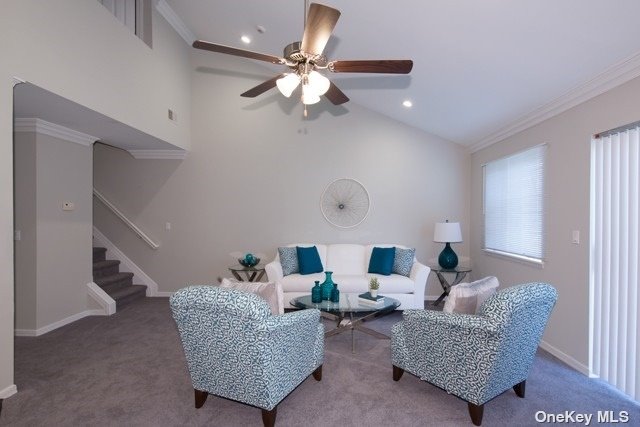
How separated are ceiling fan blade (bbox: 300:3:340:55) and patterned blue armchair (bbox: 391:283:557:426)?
1880 millimetres

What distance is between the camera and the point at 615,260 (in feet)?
8.84

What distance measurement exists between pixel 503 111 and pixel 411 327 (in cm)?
270

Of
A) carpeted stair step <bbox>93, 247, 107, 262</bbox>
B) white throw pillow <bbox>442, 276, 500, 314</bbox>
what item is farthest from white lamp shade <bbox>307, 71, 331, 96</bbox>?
carpeted stair step <bbox>93, 247, 107, 262</bbox>

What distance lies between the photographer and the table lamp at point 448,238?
4.89 meters

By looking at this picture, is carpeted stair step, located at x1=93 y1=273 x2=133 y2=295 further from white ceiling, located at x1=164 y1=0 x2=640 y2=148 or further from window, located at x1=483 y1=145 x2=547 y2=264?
window, located at x1=483 y1=145 x2=547 y2=264

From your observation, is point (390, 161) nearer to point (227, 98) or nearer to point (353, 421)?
point (227, 98)

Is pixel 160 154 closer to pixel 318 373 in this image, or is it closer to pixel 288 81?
pixel 288 81

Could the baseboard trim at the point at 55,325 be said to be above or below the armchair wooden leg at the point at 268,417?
below

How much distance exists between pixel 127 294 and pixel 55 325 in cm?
108

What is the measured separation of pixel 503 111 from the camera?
12.7 ft

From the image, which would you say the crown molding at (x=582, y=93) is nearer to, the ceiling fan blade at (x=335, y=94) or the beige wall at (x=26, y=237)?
the ceiling fan blade at (x=335, y=94)

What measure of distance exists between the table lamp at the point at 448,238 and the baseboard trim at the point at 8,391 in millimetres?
4640

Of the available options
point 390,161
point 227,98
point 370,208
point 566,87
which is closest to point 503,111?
point 566,87

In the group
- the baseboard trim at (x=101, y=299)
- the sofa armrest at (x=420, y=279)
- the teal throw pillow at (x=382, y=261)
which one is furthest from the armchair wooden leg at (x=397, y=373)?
the baseboard trim at (x=101, y=299)
